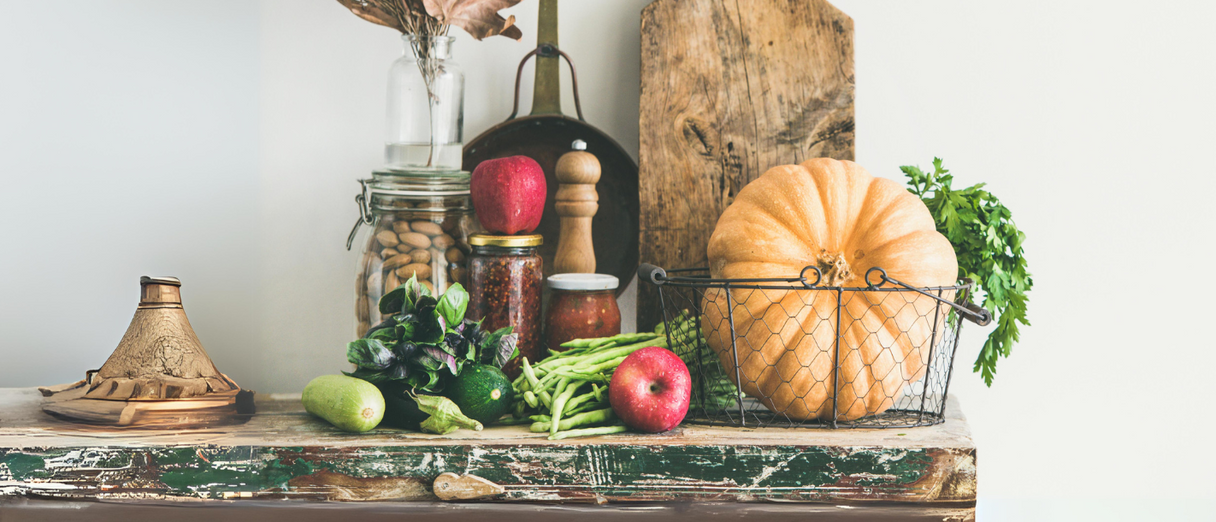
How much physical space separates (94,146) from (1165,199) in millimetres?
1814

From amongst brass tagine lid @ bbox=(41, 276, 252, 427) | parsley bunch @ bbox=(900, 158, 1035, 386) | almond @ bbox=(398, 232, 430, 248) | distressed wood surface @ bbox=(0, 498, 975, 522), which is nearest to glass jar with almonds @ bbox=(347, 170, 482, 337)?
almond @ bbox=(398, 232, 430, 248)

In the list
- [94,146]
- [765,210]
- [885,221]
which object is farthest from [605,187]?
[94,146]

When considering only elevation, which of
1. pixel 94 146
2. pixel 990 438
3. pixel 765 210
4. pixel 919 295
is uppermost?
pixel 94 146

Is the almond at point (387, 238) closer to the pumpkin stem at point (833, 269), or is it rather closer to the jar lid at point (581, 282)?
the jar lid at point (581, 282)

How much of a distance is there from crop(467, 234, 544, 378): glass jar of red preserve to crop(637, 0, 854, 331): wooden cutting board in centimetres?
23

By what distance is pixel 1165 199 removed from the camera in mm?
1216

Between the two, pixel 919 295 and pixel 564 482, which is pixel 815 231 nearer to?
pixel 919 295

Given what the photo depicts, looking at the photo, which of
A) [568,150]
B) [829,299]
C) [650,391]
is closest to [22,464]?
[650,391]

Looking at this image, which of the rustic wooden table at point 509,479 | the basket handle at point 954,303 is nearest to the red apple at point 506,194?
the rustic wooden table at point 509,479

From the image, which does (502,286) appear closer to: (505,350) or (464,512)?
(505,350)

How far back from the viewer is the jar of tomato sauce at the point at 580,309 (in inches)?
40.8

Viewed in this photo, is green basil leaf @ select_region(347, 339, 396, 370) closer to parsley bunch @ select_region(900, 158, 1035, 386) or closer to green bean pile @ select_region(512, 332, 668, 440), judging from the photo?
green bean pile @ select_region(512, 332, 668, 440)

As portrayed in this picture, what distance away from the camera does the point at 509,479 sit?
2.66 feet

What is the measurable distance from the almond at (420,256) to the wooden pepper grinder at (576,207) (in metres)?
0.20
